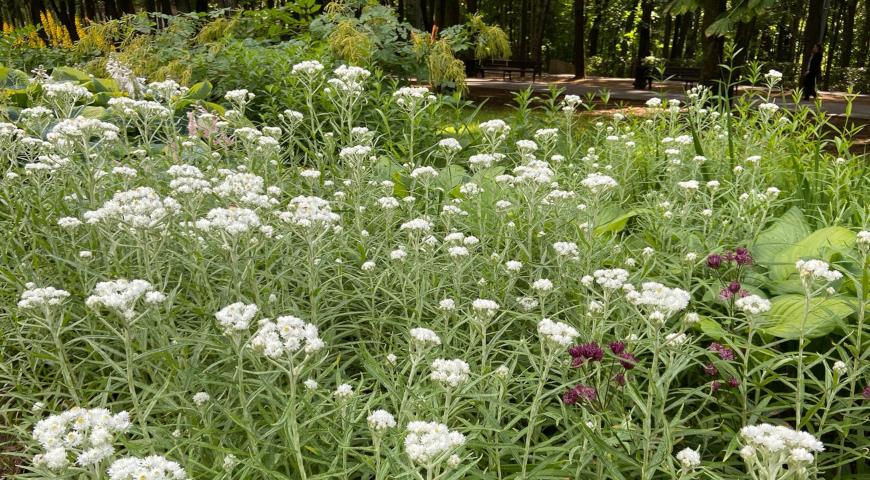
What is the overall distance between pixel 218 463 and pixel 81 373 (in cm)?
Answer: 102

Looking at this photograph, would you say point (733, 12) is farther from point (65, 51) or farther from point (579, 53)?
point (579, 53)

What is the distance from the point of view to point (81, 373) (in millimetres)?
2500

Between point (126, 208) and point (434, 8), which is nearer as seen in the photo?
point (126, 208)

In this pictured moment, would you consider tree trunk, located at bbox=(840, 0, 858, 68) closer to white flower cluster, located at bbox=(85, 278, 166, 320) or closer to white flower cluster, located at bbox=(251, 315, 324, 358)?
white flower cluster, located at bbox=(251, 315, 324, 358)

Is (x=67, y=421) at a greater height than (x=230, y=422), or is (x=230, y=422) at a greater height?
(x=67, y=421)

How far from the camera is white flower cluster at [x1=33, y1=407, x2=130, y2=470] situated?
143 cm

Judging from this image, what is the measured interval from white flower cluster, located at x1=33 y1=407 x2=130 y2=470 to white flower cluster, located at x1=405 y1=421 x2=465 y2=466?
71cm

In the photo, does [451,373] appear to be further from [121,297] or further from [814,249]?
[814,249]

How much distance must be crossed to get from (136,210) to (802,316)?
2573 mm

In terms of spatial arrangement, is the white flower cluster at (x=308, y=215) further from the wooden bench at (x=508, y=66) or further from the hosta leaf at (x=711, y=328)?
the wooden bench at (x=508, y=66)

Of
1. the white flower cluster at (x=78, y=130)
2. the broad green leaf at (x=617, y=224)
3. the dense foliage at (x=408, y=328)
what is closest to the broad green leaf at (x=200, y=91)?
the dense foliage at (x=408, y=328)

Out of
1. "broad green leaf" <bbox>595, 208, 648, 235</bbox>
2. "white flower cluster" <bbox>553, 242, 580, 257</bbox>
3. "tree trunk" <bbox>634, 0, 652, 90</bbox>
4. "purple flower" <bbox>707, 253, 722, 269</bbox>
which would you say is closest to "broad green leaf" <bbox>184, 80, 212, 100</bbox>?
"broad green leaf" <bbox>595, 208, 648, 235</bbox>

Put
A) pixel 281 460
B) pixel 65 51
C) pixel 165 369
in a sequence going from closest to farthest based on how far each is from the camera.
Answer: pixel 281 460 → pixel 165 369 → pixel 65 51

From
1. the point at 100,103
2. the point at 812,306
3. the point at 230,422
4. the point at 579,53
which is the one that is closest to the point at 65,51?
the point at 100,103
